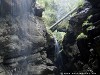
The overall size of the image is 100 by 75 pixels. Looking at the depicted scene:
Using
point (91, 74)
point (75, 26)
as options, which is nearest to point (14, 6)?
point (75, 26)

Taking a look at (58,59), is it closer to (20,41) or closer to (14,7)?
(20,41)

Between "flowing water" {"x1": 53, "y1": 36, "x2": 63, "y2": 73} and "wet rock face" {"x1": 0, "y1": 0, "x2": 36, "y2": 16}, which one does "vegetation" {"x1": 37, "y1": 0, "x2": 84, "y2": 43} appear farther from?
"wet rock face" {"x1": 0, "y1": 0, "x2": 36, "y2": 16}

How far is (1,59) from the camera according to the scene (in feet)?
33.5

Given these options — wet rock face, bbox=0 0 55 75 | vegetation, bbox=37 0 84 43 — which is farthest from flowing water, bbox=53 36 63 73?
vegetation, bbox=37 0 84 43

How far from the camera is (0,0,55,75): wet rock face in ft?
35.1

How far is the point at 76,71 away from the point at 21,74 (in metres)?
3.80

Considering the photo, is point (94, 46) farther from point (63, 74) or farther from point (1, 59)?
point (1, 59)

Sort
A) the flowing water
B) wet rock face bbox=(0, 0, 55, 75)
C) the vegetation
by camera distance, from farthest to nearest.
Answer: the vegetation < the flowing water < wet rock face bbox=(0, 0, 55, 75)

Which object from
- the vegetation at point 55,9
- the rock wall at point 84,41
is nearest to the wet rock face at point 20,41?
the rock wall at point 84,41

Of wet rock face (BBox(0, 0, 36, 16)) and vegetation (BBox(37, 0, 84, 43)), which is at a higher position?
wet rock face (BBox(0, 0, 36, 16))

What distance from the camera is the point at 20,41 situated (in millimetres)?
11648

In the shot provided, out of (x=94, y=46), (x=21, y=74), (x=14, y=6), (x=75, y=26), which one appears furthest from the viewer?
(x=75, y=26)

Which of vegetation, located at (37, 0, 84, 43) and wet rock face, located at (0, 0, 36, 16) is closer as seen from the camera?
wet rock face, located at (0, 0, 36, 16)

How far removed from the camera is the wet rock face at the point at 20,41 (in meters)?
10.7
